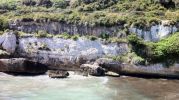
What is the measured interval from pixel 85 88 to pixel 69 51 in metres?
12.0

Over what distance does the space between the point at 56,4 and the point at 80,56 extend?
18.5 meters

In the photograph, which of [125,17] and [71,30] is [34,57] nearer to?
[71,30]

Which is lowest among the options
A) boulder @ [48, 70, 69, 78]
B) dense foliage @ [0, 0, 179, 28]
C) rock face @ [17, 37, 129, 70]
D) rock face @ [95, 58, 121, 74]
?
boulder @ [48, 70, 69, 78]

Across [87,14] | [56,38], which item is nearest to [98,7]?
[87,14]

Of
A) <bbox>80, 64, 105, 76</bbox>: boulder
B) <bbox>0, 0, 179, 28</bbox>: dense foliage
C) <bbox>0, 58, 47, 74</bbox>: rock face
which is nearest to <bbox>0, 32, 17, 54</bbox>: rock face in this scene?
<bbox>0, 58, 47, 74</bbox>: rock face

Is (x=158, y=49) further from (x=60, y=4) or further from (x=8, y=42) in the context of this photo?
(x=60, y=4)

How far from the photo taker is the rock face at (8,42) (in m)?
64.5

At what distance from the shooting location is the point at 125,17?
65.6 meters

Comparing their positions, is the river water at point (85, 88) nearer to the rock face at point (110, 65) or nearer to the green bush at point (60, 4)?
the rock face at point (110, 65)

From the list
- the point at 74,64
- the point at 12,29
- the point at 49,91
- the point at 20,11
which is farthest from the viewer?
the point at 20,11

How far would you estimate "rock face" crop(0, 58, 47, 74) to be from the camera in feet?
195

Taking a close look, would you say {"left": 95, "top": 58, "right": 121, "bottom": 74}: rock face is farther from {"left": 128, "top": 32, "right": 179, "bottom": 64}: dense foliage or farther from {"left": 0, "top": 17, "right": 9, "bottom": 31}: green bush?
{"left": 0, "top": 17, "right": 9, "bottom": 31}: green bush

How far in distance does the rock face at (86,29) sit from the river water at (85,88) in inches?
317

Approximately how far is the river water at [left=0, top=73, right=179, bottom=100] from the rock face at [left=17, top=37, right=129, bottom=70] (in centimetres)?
476
